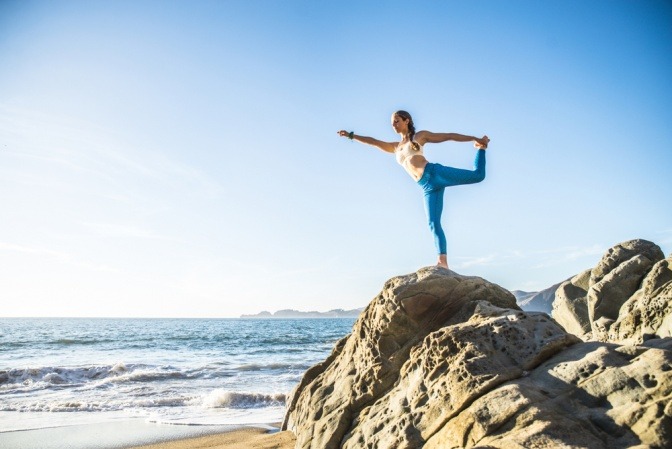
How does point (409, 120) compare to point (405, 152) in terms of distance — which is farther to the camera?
point (409, 120)

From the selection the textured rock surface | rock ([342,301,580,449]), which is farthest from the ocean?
rock ([342,301,580,449])

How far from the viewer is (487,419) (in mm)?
3309

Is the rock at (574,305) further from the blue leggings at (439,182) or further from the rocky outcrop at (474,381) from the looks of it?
the blue leggings at (439,182)

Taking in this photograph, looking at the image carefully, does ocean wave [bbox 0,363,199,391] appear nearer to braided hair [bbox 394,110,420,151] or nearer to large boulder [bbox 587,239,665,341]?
large boulder [bbox 587,239,665,341]

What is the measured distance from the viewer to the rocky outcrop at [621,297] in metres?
6.65

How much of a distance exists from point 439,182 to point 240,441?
4859 mm

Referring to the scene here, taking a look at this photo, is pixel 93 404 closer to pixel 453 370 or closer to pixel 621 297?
pixel 453 370

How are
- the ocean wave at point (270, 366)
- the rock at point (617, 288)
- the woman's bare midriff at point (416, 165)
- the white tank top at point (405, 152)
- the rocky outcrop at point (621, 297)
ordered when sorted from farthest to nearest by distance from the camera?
the ocean wave at point (270, 366) < the rock at point (617, 288) < the rocky outcrop at point (621, 297) < the white tank top at point (405, 152) < the woman's bare midriff at point (416, 165)

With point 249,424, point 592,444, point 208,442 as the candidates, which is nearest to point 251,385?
point 249,424

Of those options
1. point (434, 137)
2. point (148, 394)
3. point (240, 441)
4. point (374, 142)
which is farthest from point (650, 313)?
point (148, 394)

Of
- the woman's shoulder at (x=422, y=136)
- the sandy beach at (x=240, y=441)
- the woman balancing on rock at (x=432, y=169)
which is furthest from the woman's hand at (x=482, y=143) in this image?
the sandy beach at (x=240, y=441)

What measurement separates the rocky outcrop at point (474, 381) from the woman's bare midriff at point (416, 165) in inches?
52.6

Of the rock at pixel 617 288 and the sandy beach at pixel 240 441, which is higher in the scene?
the rock at pixel 617 288

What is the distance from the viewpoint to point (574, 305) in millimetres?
11898
